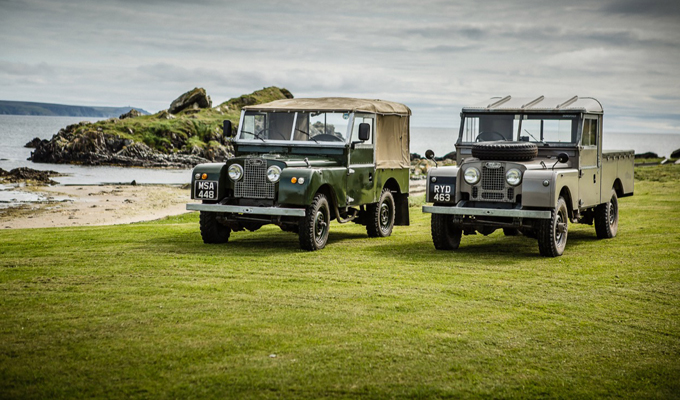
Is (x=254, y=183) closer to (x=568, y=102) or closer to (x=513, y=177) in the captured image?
(x=513, y=177)

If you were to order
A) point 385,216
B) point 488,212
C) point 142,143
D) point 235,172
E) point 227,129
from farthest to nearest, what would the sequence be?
point 142,143
point 385,216
point 227,129
point 235,172
point 488,212

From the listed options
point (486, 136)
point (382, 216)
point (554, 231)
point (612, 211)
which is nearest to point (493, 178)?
point (554, 231)

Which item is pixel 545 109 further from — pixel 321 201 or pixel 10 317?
pixel 10 317

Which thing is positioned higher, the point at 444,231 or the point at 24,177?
the point at 24,177

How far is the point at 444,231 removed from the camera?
13.2 m

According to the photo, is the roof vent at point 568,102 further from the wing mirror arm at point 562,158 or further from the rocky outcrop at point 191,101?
the rocky outcrop at point 191,101

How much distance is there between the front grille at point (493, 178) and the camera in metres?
12.5

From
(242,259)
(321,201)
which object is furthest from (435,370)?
(321,201)

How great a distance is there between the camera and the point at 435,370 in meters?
6.39

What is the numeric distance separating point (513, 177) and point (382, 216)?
428cm

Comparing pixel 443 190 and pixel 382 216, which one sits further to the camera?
pixel 382 216

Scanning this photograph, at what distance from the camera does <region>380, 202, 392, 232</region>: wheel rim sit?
16078 millimetres

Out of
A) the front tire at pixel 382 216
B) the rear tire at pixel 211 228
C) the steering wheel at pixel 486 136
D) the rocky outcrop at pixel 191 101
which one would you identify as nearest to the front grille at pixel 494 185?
the steering wheel at pixel 486 136

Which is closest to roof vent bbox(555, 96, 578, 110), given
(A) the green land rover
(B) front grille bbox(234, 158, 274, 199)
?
(A) the green land rover
